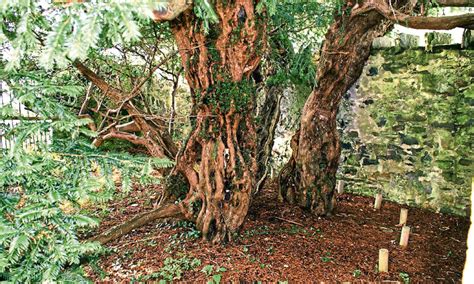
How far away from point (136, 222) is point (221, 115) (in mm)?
1128

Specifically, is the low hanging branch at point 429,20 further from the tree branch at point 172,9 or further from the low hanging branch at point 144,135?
the low hanging branch at point 144,135


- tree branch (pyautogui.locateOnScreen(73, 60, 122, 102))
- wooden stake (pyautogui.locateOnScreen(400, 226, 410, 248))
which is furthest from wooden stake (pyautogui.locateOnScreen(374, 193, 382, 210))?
tree branch (pyautogui.locateOnScreen(73, 60, 122, 102))

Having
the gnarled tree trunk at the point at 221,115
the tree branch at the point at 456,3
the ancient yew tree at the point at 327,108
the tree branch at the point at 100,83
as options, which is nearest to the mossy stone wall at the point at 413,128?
the ancient yew tree at the point at 327,108

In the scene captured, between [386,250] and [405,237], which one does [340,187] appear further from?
[386,250]

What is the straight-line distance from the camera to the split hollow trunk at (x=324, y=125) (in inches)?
154

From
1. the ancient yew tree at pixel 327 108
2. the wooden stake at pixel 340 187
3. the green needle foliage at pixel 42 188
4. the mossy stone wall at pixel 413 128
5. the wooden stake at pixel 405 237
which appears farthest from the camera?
the wooden stake at pixel 340 187

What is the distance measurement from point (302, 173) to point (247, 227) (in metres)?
1.01

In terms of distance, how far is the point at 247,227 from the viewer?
3748mm

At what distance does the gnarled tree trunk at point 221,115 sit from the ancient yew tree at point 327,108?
3.92 feet

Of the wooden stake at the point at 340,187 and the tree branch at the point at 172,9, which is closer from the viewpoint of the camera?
the tree branch at the point at 172,9

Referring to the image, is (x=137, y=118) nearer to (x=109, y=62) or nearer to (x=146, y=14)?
(x=109, y=62)

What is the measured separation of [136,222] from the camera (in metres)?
3.01

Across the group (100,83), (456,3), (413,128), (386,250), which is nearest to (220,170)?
(100,83)

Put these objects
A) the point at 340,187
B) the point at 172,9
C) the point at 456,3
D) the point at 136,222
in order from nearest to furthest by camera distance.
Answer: the point at 172,9 < the point at 136,222 < the point at 456,3 < the point at 340,187
